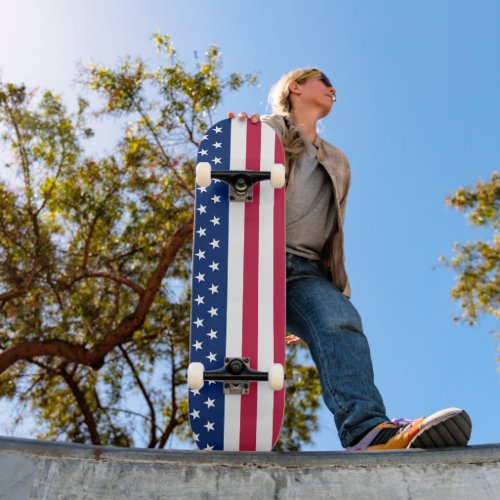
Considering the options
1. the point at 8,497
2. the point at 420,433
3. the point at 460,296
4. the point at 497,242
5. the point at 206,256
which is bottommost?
the point at 8,497

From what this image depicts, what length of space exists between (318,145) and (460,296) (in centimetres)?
698

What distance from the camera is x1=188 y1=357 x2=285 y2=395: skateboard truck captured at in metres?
2.33

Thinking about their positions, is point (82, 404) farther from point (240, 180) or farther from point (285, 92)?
point (240, 180)

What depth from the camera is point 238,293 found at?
257 cm

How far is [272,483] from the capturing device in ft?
6.03

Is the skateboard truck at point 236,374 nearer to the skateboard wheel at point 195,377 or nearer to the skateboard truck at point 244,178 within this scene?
the skateboard wheel at point 195,377

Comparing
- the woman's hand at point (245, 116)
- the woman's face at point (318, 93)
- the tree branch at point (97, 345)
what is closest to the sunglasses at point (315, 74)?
the woman's face at point (318, 93)

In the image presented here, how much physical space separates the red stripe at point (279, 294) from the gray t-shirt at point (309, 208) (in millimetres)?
263

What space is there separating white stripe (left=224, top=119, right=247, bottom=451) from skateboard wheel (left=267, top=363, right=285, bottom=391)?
0.15m

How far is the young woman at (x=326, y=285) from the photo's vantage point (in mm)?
2299

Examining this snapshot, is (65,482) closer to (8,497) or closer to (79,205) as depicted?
(8,497)

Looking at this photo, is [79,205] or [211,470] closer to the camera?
[211,470]

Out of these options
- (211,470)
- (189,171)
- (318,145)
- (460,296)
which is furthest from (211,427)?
(460,296)

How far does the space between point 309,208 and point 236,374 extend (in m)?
1.02
